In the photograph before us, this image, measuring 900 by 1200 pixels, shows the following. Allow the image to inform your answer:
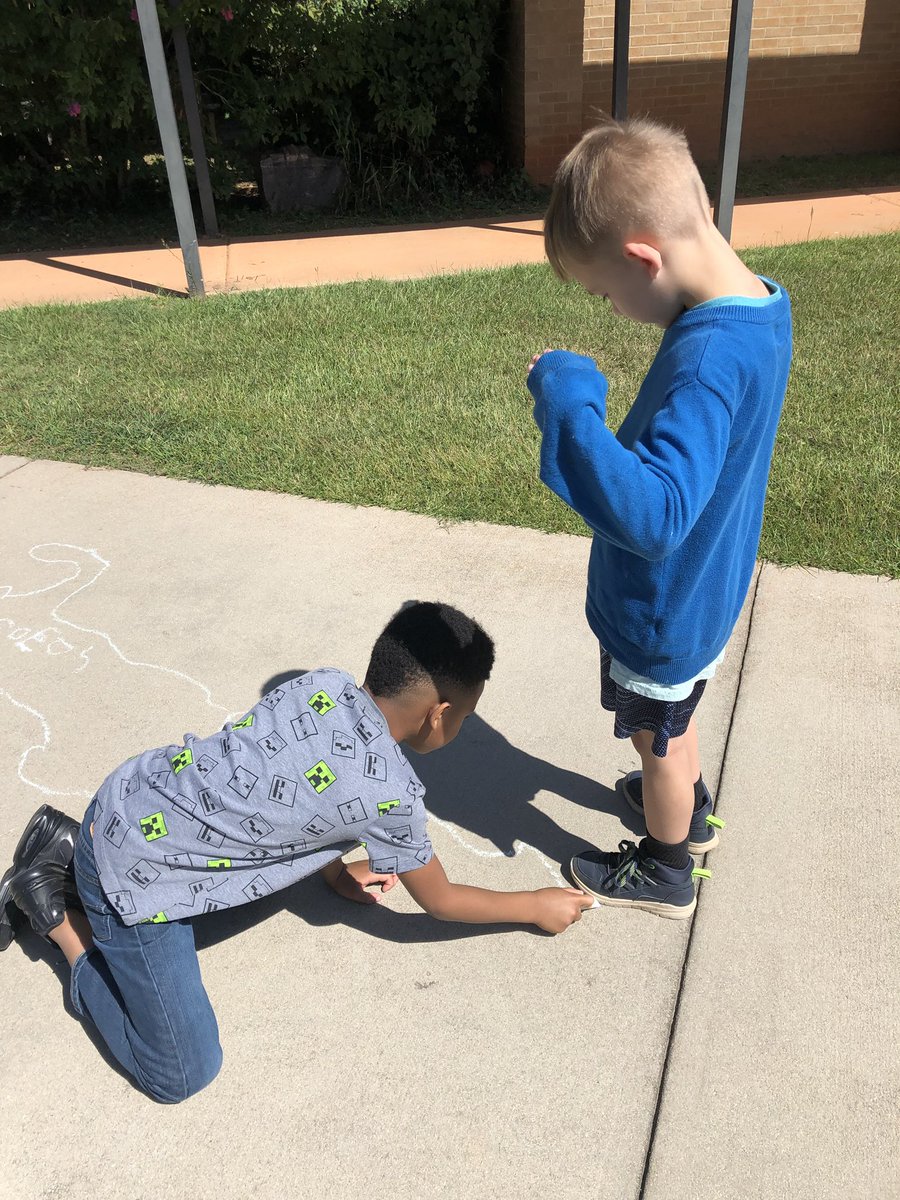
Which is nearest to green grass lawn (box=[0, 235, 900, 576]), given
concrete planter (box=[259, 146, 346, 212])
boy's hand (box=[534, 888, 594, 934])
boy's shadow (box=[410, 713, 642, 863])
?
boy's shadow (box=[410, 713, 642, 863])

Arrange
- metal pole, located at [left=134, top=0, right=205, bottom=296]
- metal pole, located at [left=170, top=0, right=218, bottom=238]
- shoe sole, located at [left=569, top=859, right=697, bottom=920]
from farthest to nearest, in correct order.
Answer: metal pole, located at [left=170, top=0, right=218, bottom=238], metal pole, located at [left=134, top=0, right=205, bottom=296], shoe sole, located at [left=569, top=859, right=697, bottom=920]

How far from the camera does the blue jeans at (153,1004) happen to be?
1834 mm

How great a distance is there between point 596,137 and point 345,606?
1.98 metres

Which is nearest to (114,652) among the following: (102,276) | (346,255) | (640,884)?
(640,884)

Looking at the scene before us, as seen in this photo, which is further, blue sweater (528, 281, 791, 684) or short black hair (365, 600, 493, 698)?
short black hair (365, 600, 493, 698)

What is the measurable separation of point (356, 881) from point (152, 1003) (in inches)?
21.3

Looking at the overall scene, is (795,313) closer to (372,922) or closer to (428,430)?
(428,430)

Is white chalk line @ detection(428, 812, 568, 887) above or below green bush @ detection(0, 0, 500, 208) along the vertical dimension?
below

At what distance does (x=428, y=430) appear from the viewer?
447cm

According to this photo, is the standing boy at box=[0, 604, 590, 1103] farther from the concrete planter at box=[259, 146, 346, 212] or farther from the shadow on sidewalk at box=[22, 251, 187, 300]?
the concrete planter at box=[259, 146, 346, 212]

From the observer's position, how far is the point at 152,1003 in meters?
1.84

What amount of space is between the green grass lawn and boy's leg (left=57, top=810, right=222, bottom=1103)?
2243 mm

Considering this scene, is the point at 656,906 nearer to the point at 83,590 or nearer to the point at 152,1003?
the point at 152,1003

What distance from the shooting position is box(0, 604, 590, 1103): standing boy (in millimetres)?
1808
